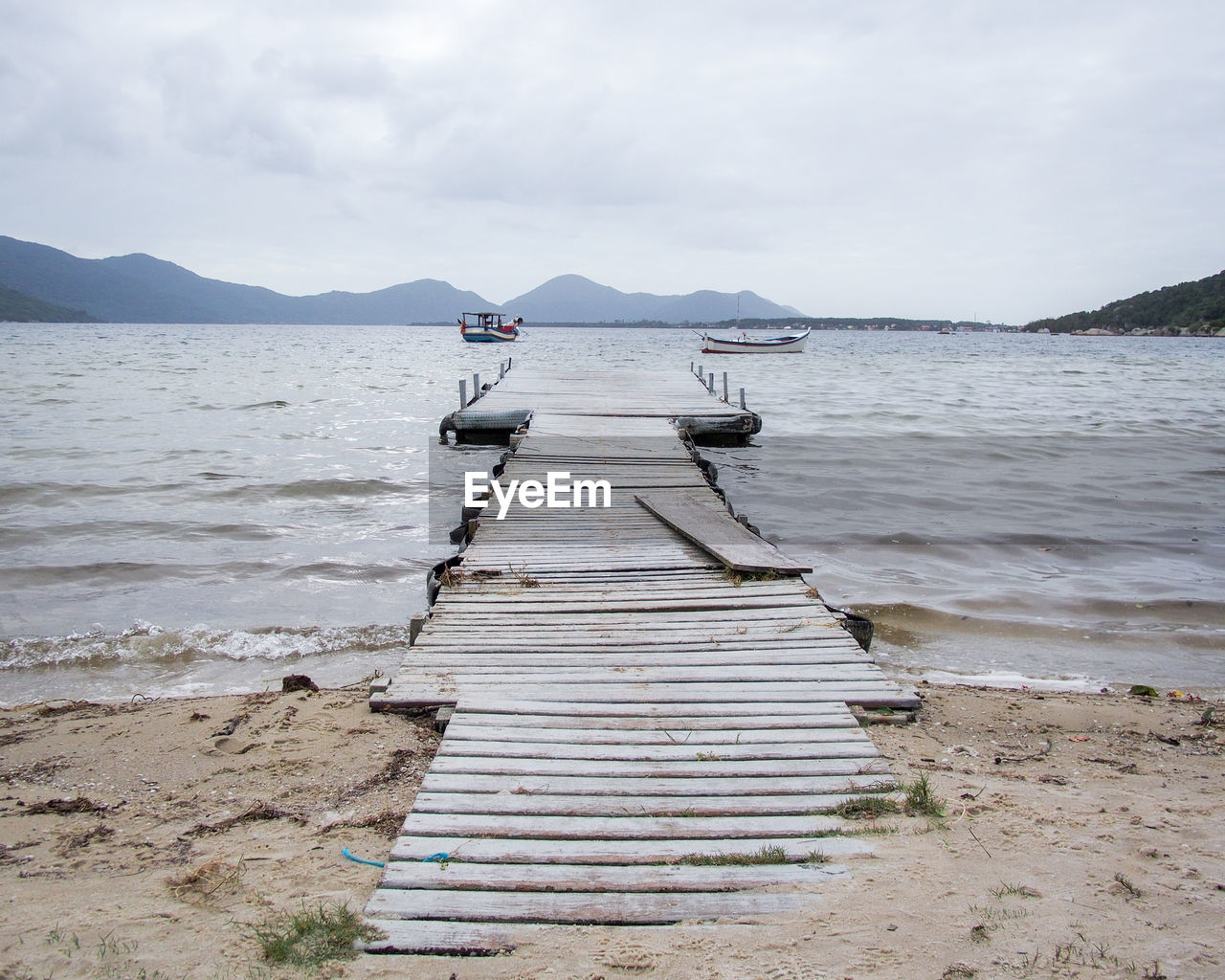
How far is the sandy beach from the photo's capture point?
281 cm

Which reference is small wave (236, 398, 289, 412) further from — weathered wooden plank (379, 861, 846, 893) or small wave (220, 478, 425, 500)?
weathered wooden plank (379, 861, 846, 893)

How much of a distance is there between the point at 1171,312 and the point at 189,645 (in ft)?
537

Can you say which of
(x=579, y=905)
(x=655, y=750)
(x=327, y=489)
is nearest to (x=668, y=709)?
(x=655, y=750)

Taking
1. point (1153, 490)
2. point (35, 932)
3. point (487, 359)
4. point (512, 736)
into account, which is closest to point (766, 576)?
point (512, 736)

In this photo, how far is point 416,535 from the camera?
1239 centimetres

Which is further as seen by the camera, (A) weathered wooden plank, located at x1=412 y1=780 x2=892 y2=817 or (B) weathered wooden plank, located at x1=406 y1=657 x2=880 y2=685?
(B) weathered wooden plank, located at x1=406 y1=657 x2=880 y2=685

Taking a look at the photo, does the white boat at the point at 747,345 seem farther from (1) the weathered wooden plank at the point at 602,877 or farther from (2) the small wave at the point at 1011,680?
(1) the weathered wooden plank at the point at 602,877

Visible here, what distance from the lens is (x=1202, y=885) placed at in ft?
10.7

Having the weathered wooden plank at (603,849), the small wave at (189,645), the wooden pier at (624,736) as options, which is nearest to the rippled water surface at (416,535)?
the small wave at (189,645)

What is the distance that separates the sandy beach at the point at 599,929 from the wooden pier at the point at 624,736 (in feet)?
0.58

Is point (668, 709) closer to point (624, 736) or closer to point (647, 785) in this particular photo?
point (624, 736)

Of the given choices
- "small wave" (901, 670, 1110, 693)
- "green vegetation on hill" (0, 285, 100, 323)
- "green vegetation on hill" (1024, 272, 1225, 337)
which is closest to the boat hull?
"small wave" (901, 670, 1110, 693)

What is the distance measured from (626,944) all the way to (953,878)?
1373 millimetres

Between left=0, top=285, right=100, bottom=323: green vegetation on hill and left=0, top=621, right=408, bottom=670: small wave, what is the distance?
627ft
